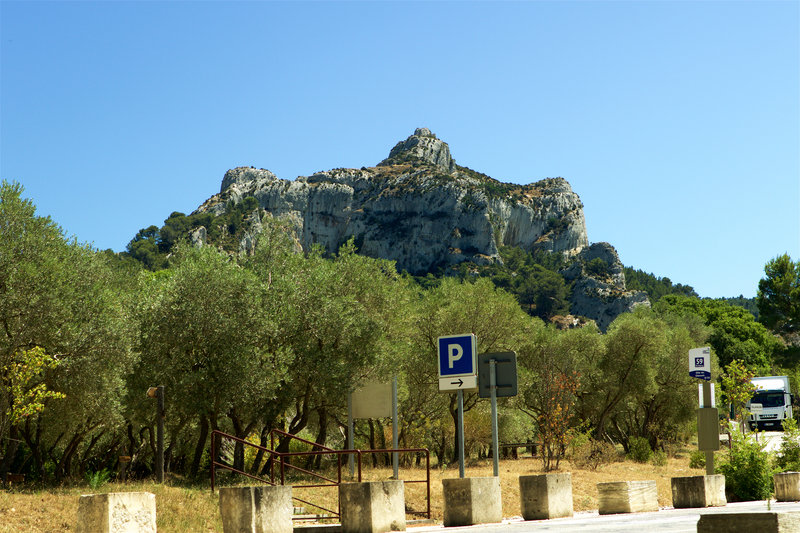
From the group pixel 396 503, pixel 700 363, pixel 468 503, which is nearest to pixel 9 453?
pixel 396 503

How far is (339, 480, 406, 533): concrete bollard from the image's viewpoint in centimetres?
1202

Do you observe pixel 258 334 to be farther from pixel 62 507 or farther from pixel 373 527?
pixel 373 527

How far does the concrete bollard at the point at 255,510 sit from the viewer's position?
11.1m

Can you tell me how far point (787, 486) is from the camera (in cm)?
1798

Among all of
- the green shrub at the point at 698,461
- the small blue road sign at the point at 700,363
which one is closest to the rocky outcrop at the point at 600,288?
the green shrub at the point at 698,461

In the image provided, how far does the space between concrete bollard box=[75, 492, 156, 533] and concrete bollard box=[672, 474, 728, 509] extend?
1127cm

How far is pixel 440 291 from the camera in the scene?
124 ft

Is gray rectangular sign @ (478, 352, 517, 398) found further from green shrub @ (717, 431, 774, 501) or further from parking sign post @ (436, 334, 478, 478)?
green shrub @ (717, 431, 774, 501)

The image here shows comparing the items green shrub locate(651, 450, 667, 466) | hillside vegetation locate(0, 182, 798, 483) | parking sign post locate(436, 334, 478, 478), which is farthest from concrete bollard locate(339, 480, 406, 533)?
green shrub locate(651, 450, 667, 466)

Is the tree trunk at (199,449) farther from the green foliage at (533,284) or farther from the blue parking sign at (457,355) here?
the green foliage at (533,284)

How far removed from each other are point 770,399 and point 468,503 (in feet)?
165

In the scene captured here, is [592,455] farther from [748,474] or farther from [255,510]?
[255,510]

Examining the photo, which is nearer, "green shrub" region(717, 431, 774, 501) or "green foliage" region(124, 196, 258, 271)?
"green shrub" region(717, 431, 774, 501)

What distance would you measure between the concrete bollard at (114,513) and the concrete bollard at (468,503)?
5196 millimetres
